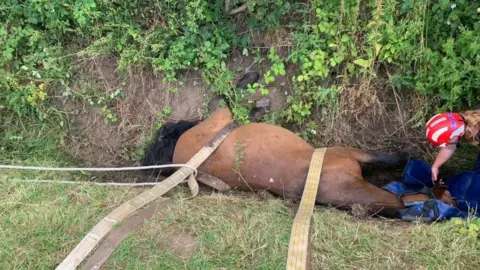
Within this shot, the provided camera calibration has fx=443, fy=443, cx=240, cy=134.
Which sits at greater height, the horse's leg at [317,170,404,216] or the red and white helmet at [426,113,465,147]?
the red and white helmet at [426,113,465,147]

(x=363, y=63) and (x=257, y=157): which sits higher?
(x=363, y=63)

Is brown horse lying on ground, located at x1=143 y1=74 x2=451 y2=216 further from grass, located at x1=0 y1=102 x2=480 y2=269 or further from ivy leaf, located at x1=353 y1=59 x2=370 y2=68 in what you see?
ivy leaf, located at x1=353 y1=59 x2=370 y2=68

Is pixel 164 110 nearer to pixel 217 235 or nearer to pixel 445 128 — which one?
pixel 217 235

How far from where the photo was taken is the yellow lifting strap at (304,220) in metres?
2.52

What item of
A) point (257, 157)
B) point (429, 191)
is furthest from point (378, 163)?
point (257, 157)

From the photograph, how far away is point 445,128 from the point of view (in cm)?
292

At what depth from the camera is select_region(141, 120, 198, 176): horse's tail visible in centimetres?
377

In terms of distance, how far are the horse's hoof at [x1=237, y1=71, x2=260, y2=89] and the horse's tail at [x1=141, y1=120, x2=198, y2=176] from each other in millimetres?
553

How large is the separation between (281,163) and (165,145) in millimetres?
1072

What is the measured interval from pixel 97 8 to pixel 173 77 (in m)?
0.95

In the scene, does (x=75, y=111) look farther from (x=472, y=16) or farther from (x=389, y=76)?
(x=472, y=16)

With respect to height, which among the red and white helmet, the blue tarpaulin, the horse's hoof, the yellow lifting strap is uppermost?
the horse's hoof

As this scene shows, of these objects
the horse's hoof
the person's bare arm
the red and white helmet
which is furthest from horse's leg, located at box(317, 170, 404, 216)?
the horse's hoof

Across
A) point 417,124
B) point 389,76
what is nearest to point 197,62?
point 389,76
